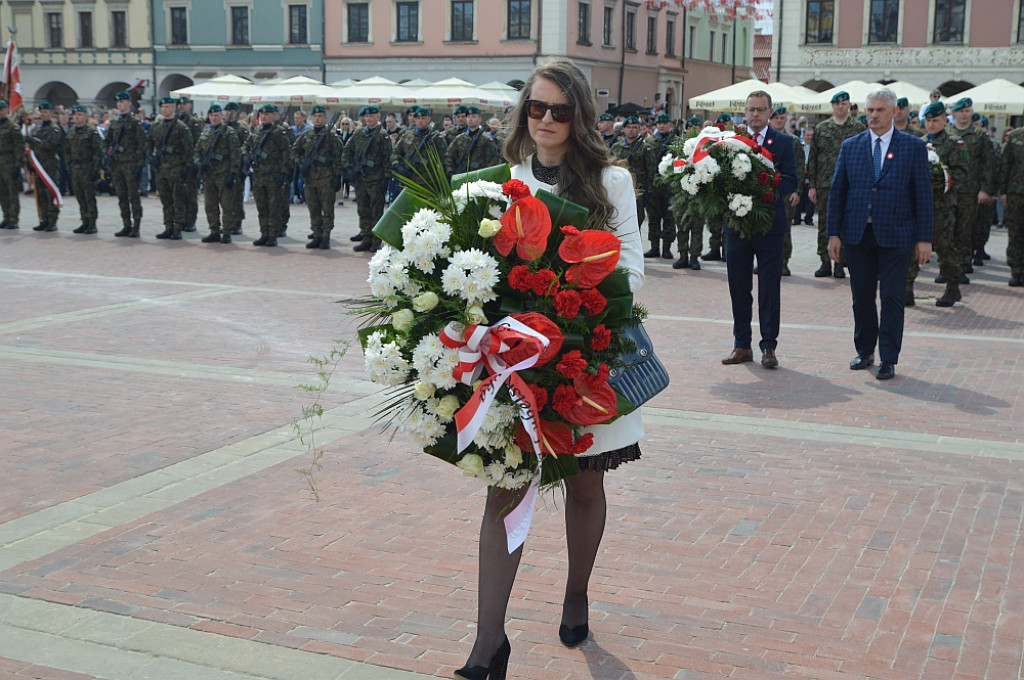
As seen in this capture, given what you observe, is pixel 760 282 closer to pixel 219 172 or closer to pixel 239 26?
pixel 219 172

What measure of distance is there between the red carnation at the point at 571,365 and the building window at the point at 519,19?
46964mm

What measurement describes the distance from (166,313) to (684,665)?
8269mm

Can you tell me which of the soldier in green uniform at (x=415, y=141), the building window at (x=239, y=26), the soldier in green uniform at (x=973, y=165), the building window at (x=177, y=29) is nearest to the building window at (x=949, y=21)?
the building window at (x=239, y=26)

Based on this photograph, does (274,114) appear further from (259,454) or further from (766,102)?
(259,454)

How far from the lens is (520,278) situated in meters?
3.31

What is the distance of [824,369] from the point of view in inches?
355

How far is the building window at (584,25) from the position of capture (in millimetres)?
49544

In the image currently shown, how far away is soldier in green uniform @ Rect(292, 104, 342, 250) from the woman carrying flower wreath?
551 inches

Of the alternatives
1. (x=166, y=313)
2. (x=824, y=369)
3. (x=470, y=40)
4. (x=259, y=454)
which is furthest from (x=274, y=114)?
(x=470, y=40)

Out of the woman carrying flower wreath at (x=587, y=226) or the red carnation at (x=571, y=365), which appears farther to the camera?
the woman carrying flower wreath at (x=587, y=226)

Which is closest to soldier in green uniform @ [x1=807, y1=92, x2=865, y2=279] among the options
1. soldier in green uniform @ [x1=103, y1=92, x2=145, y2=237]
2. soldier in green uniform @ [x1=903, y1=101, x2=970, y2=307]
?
soldier in green uniform @ [x1=903, y1=101, x2=970, y2=307]

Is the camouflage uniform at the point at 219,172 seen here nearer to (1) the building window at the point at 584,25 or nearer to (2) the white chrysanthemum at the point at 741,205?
(2) the white chrysanthemum at the point at 741,205

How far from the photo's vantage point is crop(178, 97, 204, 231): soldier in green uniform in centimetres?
1888

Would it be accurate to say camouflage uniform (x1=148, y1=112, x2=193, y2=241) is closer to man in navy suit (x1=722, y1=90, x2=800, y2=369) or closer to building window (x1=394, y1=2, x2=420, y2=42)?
man in navy suit (x1=722, y1=90, x2=800, y2=369)
